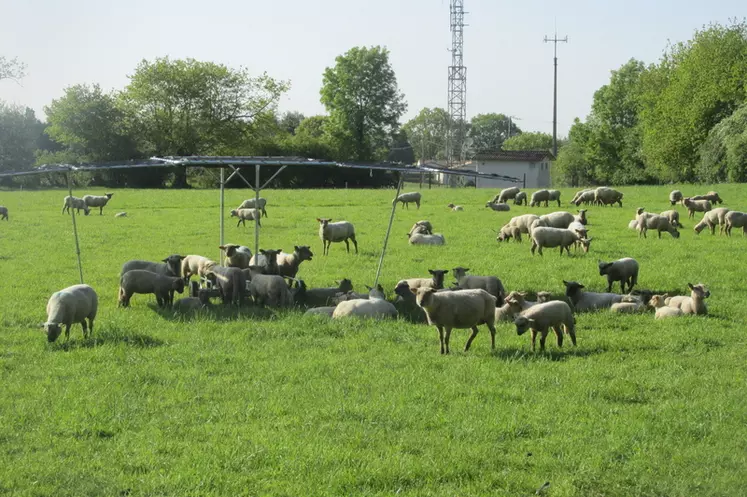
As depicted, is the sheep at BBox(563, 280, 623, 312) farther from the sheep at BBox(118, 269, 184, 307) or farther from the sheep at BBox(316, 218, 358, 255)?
the sheep at BBox(316, 218, 358, 255)

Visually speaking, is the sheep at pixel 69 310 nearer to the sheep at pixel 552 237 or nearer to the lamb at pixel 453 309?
the lamb at pixel 453 309

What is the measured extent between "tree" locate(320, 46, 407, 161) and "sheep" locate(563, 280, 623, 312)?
78853 millimetres

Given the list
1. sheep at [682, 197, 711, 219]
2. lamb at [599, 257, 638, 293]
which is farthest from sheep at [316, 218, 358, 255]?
sheep at [682, 197, 711, 219]

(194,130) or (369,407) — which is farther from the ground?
(194,130)

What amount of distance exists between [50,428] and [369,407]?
3575 millimetres

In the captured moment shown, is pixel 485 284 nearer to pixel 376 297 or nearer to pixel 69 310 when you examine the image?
pixel 376 297

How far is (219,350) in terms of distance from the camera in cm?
1270

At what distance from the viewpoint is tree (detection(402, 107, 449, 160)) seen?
492 ft

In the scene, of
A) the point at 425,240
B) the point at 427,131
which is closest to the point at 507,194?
the point at 425,240

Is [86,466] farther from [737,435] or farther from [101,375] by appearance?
[737,435]

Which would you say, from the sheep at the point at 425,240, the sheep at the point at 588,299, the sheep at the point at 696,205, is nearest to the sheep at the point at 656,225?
the sheep at the point at 425,240

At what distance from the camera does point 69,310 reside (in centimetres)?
1330

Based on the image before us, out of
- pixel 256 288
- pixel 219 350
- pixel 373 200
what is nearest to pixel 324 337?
pixel 219 350

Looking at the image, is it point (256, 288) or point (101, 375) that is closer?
point (101, 375)
